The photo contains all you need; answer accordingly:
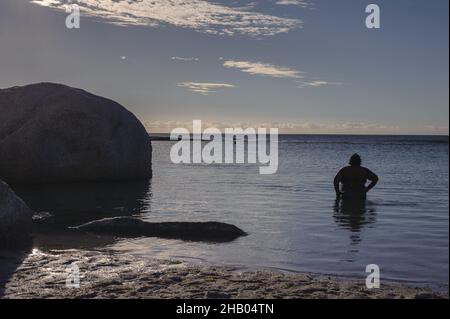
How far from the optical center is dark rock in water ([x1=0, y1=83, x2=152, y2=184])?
21062 millimetres

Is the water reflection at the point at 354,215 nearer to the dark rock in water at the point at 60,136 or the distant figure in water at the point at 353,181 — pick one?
the distant figure in water at the point at 353,181

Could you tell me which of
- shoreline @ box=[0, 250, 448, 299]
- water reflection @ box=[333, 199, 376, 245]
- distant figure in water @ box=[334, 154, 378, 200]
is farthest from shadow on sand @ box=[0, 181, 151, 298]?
distant figure in water @ box=[334, 154, 378, 200]

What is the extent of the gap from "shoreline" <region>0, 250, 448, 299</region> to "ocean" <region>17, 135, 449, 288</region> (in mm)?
647

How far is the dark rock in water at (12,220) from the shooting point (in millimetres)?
10445

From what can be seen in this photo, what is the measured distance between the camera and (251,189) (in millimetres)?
22172

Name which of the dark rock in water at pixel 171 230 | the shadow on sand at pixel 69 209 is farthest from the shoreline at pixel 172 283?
the dark rock in water at pixel 171 230

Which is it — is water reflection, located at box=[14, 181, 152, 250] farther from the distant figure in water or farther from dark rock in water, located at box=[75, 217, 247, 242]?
the distant figure in water

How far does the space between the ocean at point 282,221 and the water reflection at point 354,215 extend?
1.1 inches

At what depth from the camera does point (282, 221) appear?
14.0 metres

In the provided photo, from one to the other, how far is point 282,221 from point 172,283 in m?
6.63

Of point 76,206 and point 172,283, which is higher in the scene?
point 172,283

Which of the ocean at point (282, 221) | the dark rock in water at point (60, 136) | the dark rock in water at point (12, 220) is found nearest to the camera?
the ocean at point (282, 221)

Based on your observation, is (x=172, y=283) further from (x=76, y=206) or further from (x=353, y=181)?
(x=353, y=181)

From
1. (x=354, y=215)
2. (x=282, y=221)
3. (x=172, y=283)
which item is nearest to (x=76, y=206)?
(x=282, y=221)
